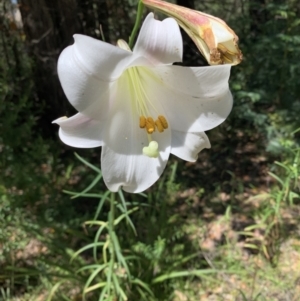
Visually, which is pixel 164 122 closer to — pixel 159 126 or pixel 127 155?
pixel 159 126

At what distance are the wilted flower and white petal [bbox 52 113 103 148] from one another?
28 centimetres

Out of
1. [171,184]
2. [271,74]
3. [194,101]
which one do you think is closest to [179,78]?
[194,101]

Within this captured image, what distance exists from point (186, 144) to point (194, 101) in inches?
4.4

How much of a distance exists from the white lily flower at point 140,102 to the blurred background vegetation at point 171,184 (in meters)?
0.84

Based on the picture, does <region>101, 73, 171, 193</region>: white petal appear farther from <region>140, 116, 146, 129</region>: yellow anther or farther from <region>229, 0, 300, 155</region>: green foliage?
<region>229, 0, 300, 155</region>: green foliage

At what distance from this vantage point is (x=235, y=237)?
2408mm

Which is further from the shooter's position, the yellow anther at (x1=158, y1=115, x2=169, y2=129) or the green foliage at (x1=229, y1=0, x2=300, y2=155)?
the green foliage at (x1=229, y1=0, x2=300, y2=155)

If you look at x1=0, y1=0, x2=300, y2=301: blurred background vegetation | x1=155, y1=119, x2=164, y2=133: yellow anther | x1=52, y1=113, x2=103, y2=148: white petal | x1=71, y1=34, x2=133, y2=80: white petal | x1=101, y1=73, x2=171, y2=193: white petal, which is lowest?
x1=0, y1=0, x2=300, y2=301: blurred background vegetation

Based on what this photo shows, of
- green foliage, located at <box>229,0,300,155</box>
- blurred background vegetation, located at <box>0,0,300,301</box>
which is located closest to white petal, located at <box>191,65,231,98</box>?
blurred background vegetation, located at <box>0,0,300,301</box>

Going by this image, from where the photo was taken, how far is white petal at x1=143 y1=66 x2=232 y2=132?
36.2 inches

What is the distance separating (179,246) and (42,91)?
4.19ft

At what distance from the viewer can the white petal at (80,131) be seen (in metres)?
0.92

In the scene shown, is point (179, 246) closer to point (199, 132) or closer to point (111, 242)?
point (111, 242)

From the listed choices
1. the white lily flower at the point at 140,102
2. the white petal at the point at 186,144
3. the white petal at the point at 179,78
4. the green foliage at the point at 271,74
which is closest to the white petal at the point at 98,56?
the white lily flower at the point at 140,102
